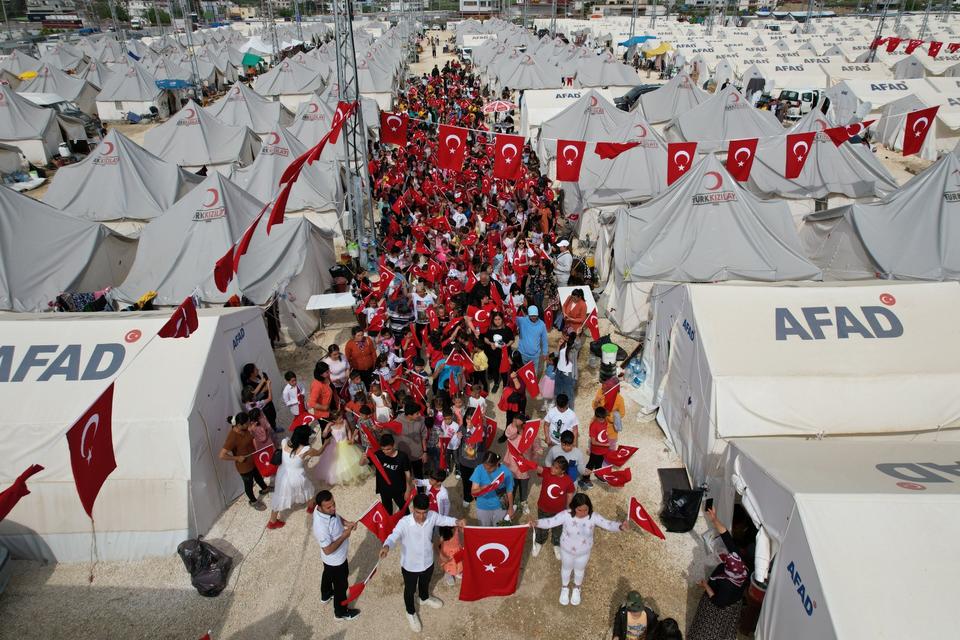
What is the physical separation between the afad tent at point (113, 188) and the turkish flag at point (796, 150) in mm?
16719

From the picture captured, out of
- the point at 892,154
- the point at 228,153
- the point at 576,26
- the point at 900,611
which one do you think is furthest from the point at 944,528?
the point at 576,26

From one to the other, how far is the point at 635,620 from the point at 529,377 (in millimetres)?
4288

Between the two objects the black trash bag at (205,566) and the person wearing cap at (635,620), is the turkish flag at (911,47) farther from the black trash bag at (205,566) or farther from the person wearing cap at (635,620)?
the black trash bag at (205,566)

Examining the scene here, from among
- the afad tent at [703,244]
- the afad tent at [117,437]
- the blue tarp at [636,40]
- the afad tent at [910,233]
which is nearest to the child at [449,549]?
the afad tent at [117,437]

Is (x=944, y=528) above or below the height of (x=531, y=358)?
above

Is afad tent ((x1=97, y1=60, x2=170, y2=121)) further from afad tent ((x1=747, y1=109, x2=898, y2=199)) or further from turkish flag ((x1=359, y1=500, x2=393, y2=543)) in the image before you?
turkish flag ((x1=359, y1=500, x2=393, y2=543))

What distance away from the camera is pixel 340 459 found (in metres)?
8.23

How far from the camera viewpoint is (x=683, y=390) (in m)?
8.70

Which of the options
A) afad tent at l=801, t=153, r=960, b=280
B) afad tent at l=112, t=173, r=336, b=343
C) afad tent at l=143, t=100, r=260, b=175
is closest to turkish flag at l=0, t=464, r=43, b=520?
afad tent at l=112, t=173, r=336, b=343

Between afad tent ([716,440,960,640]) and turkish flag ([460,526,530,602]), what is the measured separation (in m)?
2.46

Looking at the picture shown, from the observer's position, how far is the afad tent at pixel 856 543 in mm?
4453

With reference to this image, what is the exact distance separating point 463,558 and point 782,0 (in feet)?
435

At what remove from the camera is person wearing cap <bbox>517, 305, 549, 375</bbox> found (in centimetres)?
956

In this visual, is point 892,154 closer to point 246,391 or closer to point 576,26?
point 246,391
